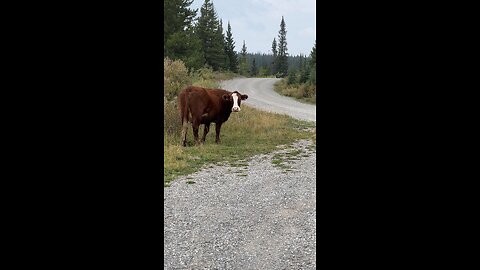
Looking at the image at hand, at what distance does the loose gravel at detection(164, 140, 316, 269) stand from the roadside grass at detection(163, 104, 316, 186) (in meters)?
0.44

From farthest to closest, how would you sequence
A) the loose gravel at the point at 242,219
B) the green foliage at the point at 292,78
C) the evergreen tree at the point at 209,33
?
the evergreen tree at the point at 209,33 → the green foliage at the point at 292,78 → the loose gravel at the point at 242,219

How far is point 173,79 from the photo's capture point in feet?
33.1

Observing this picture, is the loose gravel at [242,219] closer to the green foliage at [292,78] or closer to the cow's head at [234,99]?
the cow's head at [234,99]

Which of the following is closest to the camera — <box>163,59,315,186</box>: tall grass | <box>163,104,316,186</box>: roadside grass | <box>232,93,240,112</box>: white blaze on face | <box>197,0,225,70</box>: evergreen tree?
<box>163,104,316,186</box>: roadside grass

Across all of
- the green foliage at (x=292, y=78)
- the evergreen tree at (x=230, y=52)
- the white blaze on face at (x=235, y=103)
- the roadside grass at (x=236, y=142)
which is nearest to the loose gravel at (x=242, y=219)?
the roadside grass at (x=236, y=142)

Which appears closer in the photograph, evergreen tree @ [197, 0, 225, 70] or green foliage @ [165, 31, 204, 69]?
green foliage @ [165, 31, 204, 69]

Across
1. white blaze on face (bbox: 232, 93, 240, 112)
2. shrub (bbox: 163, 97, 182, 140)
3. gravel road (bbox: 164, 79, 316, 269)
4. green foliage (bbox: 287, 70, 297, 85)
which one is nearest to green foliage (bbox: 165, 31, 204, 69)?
green foliage (bbox: 287, 70, 297, 85)

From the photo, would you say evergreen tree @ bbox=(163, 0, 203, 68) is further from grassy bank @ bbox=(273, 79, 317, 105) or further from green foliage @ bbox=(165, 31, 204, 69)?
grassy bank @ bbox=(273, 79, 317, 105)

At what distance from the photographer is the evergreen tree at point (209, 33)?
32.2 meters

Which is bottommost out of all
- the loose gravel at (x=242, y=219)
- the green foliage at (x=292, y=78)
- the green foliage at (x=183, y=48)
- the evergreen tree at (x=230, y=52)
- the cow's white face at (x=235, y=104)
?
the loose gravel at (x=242, y=219)

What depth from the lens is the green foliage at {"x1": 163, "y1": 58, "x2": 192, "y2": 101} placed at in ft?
32.6

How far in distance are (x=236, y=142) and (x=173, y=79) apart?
244cm
